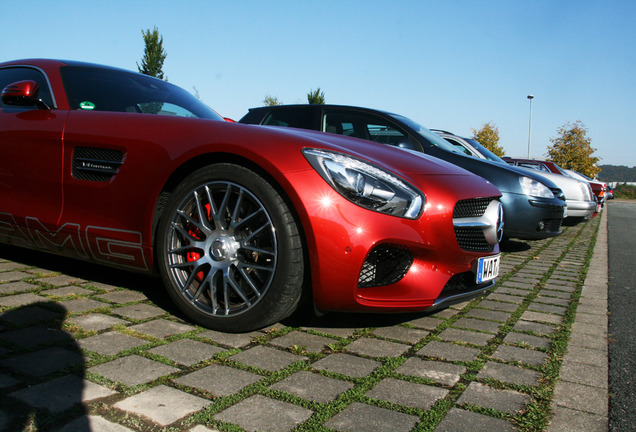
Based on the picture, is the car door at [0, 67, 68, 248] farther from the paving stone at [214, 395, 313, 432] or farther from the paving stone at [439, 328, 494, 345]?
the paving stone at [439, 328, 494, 345]

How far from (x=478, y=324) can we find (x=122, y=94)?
2.73 metres

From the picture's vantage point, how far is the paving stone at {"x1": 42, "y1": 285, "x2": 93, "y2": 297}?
3.26 metres

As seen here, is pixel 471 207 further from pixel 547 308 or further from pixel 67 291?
pixel 67 291

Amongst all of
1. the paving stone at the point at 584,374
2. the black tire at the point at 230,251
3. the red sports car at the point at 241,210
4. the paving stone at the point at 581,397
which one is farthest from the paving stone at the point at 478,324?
the black tire at the point at 230,251

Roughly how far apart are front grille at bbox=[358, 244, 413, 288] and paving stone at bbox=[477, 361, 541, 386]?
22.6 inches

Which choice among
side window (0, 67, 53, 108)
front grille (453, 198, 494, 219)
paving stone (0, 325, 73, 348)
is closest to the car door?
side window (0, 67, 53, 108)

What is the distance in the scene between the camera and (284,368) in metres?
2.32

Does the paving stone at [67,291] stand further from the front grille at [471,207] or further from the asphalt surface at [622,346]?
the asphalt surface at [622,346]

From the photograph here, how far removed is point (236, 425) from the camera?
177cm

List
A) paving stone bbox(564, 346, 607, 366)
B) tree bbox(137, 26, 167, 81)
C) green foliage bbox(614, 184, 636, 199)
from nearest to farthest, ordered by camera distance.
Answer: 1. paving stone bbox(564, 346, 607, 366)
2. tree bbox(137, 26, 167, 81)
3. green foliage bbox(614, 184, 636, 199)

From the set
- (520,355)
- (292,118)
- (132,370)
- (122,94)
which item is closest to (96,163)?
(122,94)

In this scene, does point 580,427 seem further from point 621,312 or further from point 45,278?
point 45,278

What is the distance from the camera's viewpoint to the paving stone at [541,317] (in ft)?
11.2

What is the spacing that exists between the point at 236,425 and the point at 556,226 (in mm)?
5737
